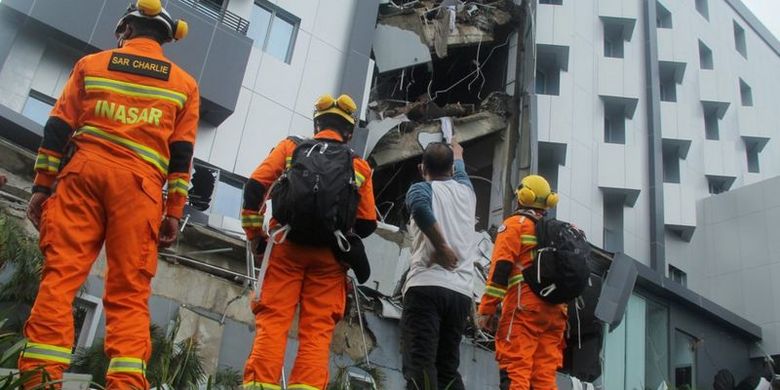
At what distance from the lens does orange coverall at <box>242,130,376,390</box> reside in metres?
3.63

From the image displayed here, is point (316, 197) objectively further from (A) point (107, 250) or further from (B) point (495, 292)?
(B) point (495, 292)

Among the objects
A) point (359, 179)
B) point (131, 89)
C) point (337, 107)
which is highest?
point (337, 107)

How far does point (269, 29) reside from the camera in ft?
40.6

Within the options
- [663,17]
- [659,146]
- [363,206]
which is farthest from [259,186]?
[663,17]

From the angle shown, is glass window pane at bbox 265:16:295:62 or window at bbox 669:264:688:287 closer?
glass window pane at bbox 265:16:295:62

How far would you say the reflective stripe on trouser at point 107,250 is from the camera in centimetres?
309

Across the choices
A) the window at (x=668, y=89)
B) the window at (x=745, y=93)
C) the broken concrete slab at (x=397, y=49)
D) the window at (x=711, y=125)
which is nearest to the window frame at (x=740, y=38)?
the window at (x=745, y=93)

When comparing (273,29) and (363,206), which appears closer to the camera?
(363,206)

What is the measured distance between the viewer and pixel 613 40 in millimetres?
23094

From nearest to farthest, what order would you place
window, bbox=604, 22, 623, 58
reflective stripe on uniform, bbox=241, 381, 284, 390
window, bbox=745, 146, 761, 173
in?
reflective stripe on uniform, bbox=241, 381, 284, 390 → window, bbox=604, 22, 623, 58 → window, bbox=745, 146, 761, 173

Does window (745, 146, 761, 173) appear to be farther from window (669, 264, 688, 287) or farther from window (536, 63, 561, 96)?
window (536, 63, 561, 96)

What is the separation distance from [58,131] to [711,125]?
81.8ft

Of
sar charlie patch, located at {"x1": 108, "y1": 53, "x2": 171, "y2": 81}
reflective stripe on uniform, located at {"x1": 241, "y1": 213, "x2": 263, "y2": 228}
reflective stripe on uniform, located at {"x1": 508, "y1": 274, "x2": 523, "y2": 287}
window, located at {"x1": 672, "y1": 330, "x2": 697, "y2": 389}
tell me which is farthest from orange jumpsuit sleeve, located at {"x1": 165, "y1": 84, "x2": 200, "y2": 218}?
window, located at {"x1": 672, "y1": 330, "x2": 697, "y2": 389}

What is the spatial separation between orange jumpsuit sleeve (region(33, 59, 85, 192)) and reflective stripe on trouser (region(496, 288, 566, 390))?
3.22 meters
